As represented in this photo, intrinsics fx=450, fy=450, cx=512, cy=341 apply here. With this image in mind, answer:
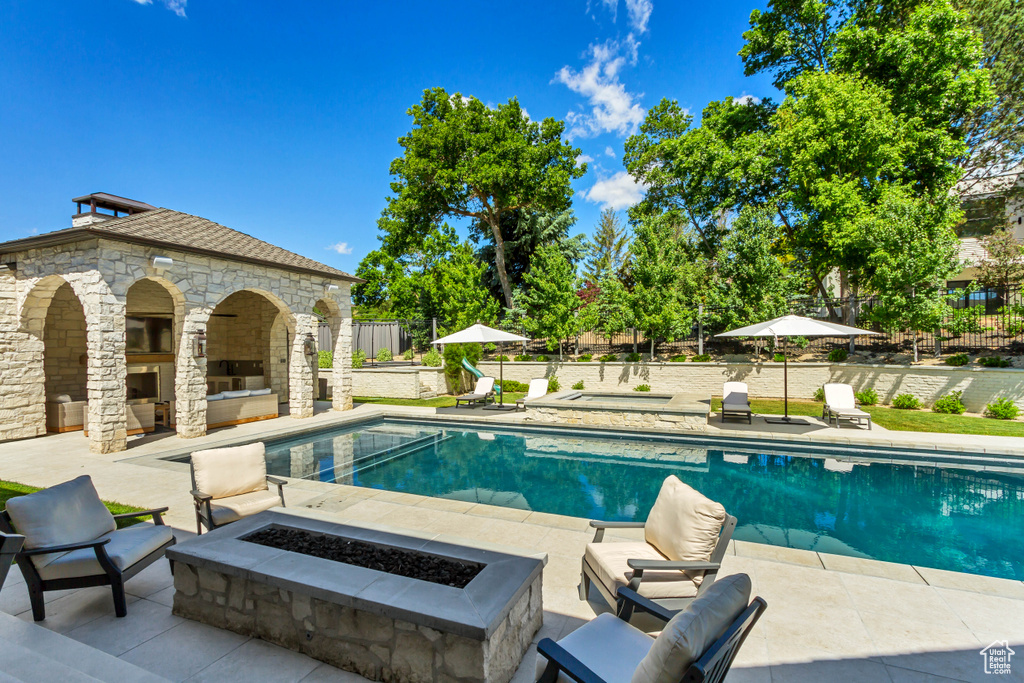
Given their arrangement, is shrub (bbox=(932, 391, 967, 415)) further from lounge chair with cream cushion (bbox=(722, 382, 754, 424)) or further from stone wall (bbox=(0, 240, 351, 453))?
stone wall (bbox=(0, 240, 351, 453))

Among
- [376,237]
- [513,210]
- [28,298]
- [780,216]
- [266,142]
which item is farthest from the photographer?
[376,237]

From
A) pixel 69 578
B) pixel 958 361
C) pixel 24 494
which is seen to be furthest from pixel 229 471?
pixel 958 361

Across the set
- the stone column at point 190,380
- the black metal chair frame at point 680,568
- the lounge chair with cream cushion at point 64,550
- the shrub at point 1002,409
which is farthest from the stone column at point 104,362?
the shrub at point 1002,409

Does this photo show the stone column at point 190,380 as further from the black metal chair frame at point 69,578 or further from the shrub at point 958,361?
the shrub at point 958,361

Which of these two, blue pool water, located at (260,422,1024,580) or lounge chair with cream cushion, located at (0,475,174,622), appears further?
blue pool water, located at (260,422,1024,580)

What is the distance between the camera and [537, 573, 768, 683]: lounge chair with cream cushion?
1698 millimetres

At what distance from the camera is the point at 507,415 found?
482 inches

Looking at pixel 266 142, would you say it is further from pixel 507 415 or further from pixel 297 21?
pixel 507 415

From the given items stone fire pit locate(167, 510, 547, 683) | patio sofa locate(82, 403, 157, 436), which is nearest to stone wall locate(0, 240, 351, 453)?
patio sofa locate(82, 403, 157, 436)

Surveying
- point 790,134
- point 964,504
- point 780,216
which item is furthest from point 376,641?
point 780,216

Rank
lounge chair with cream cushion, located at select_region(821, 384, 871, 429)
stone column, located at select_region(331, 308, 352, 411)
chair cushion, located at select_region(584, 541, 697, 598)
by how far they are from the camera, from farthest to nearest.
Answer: stone column, located at select_region(331, 308, 352, 411)
lounge chair with cream cushion, located at select_region(821, 384, 871, 429)
chair cushion, located at select_region(584, 541, 697, 598)

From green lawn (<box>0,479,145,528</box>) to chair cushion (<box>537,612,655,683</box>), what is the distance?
535 cm

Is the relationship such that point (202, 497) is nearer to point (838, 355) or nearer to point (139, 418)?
point (139, 418)

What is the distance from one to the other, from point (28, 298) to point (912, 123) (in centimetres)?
2438
